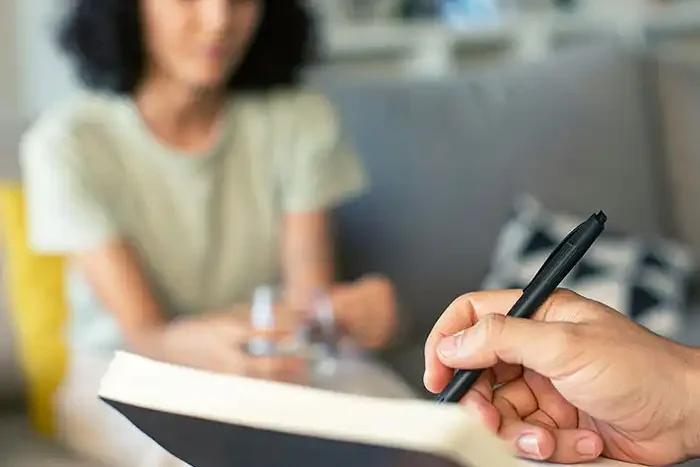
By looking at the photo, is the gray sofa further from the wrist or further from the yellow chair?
the wrist

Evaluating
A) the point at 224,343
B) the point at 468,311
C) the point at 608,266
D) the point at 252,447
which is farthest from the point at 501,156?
the point at 252,447

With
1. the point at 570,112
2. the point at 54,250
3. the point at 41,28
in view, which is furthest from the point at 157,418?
the point at 41,28

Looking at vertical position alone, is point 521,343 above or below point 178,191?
below

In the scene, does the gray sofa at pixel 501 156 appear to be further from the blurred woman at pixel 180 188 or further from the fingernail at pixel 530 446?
the fingernail at pixel 530 446

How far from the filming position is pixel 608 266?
1593mm

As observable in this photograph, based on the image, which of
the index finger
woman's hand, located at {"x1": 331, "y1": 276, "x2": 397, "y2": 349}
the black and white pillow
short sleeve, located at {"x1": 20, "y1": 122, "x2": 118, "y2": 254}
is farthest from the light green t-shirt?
the index finger

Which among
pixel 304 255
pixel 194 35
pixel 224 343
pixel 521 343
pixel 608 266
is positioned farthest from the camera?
pixel 608 266

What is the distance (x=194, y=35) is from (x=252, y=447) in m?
0.90

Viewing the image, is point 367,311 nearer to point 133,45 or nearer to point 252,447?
point 133,45

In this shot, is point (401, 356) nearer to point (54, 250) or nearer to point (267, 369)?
point (267, 369)

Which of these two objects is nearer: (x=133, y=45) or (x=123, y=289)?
(x=123, y=289)

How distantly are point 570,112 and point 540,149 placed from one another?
98 mm

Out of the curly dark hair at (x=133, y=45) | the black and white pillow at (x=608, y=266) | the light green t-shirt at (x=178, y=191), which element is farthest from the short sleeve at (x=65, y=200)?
the black and white pillow at (x=608, y=266)

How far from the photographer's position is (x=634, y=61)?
1.80m
